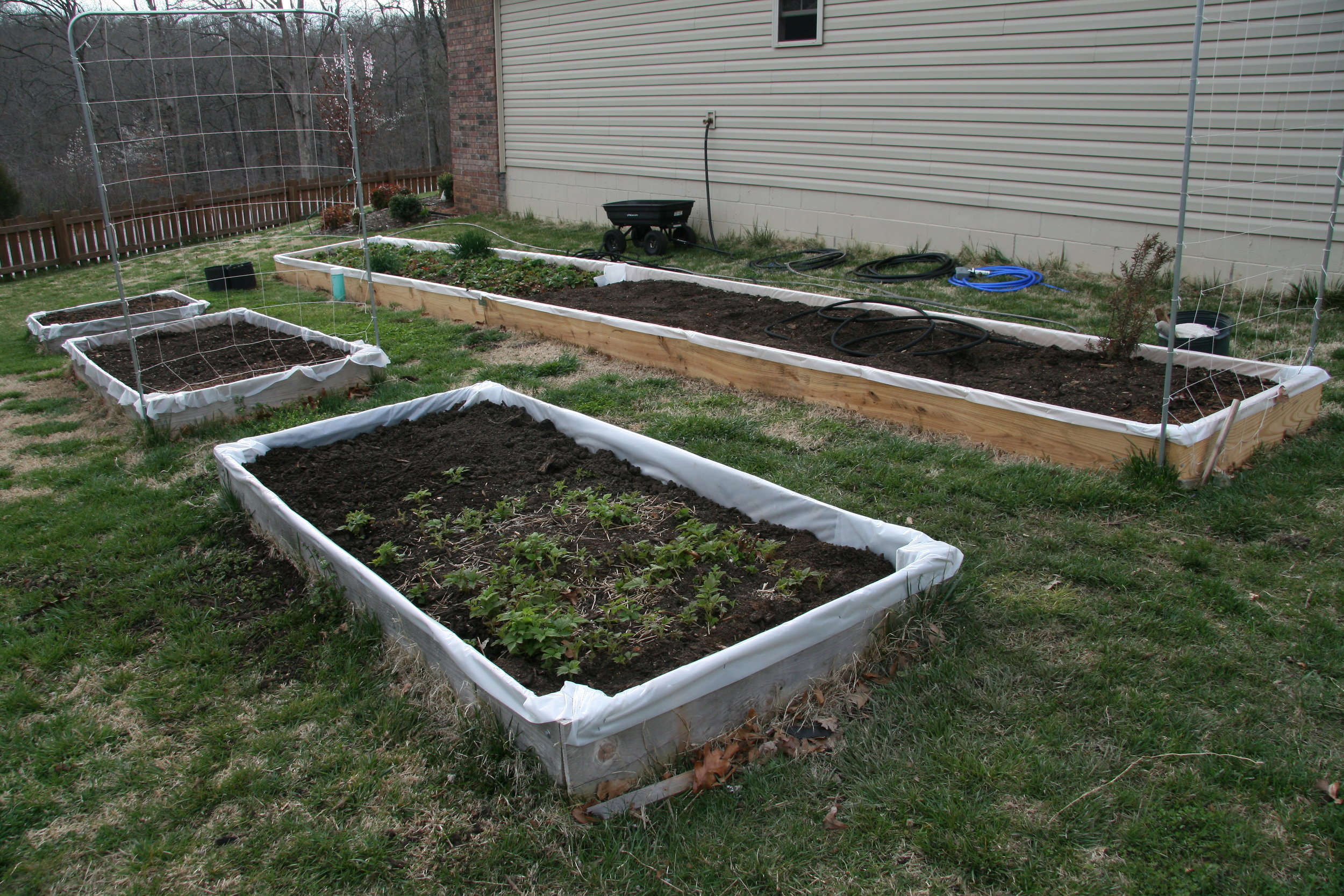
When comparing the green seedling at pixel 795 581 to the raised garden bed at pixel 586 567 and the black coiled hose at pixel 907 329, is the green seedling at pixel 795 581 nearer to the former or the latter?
the raised garden bed at pixel 586 567

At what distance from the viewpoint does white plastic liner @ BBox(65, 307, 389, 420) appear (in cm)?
501

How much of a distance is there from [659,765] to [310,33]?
77.5ft

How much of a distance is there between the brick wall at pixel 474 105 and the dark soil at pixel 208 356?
7928mm

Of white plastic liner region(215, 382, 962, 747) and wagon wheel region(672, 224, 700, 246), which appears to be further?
wagon wheel region(672, 224, 700, 246)

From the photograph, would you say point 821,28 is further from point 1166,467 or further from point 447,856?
point 447,856

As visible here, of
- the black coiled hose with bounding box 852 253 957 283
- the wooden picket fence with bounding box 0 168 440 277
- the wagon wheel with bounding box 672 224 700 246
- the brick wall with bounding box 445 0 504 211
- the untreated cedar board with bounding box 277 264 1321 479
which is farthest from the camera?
the brick wall with bounding box 445 0 504 211

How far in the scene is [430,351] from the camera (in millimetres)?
6441

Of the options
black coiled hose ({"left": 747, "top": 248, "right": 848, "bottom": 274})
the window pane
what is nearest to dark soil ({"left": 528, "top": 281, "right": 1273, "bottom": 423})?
black coiled hose ({"left": 747, "top": 248, "right": 848, "bottom": 274})

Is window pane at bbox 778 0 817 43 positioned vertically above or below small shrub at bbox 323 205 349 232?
above

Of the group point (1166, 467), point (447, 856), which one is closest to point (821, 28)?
point (1166, 467)

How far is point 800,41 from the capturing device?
9.31 metres

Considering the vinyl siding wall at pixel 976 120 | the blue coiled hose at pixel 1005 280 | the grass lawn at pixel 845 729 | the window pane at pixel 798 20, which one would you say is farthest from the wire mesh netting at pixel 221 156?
the blue coiled hose at pixel 1005 280

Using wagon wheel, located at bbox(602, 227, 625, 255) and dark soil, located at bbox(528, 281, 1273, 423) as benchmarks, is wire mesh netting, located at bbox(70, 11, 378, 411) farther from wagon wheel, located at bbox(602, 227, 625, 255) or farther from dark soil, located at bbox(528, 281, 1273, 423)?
wagon wheel, located at bbox(602, 227, 625, 255)

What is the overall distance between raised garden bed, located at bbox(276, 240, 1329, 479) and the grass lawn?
0.17 metres
